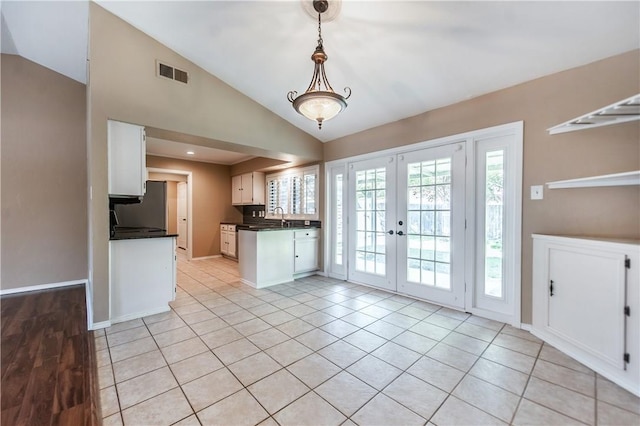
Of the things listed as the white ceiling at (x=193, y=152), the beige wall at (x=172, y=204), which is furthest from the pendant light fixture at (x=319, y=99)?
the beige wall at (x=172, y=204)

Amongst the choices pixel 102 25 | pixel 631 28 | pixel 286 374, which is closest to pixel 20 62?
pixel 102 25

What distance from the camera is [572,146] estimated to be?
7.73ft

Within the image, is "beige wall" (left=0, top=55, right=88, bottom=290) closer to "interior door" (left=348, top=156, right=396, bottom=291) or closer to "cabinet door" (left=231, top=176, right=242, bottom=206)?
"cabinet door" (left=231, top=176, right=242, bottom=206)

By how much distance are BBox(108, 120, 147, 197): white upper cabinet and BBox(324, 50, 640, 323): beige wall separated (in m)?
3.69

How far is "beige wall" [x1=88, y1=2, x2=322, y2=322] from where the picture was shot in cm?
261

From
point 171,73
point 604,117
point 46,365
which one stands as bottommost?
point 46,365

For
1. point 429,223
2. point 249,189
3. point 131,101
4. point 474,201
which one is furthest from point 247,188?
point 474,201

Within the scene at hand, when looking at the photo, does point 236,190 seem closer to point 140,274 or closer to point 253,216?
point 253,216

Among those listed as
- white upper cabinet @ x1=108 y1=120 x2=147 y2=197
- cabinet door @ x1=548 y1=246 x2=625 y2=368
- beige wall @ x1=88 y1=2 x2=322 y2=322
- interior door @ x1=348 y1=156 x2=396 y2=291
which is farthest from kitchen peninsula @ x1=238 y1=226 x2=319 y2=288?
cabinet door @ x1=548 y1=246 x2=625 y2=368

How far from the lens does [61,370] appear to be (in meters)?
1.98

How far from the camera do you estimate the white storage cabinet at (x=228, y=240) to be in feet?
20.6

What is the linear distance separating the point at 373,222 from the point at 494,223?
1.58m

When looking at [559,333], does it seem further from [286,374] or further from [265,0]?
[265,0]

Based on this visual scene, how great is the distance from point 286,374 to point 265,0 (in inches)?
118
